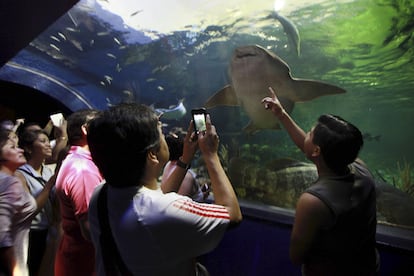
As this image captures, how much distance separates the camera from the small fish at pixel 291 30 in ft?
16.3

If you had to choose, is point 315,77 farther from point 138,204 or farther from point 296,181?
point 138,204

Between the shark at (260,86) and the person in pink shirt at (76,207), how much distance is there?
3.39 metres

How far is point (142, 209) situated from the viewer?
40.8 inches

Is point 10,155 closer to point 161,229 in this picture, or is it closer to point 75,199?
point 75,199

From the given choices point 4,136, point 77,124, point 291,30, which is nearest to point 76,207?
point 77,124

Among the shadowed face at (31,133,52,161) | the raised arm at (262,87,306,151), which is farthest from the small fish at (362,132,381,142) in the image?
the shadowed face at (31,133,52,161)

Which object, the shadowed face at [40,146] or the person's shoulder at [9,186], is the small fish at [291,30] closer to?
the shadowed face at [40,146]

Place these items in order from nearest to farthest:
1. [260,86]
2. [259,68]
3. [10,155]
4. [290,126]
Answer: [290,126], [10,155], [259,68], [260,86]

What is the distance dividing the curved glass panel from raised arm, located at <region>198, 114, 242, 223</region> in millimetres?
2917

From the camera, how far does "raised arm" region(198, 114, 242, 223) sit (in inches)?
43.6

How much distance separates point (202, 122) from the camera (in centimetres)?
147

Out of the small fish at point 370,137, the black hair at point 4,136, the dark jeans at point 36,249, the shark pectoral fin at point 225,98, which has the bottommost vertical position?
the dark jeans at point 36,249

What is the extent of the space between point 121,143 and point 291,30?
4.74 meters

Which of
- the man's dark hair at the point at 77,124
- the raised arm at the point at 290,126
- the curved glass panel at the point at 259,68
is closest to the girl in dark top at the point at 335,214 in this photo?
the raised arm at the point at 290,126
